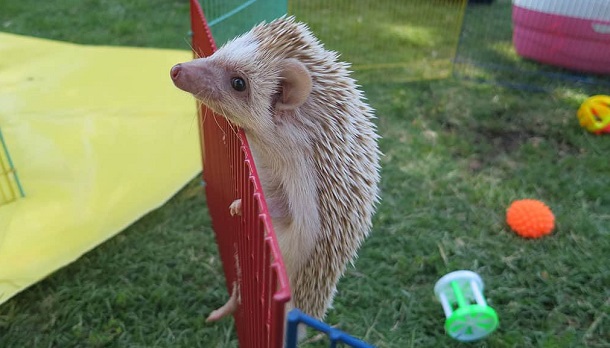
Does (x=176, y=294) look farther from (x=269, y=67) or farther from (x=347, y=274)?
(x=269, y=67)

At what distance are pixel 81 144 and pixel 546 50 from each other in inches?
150

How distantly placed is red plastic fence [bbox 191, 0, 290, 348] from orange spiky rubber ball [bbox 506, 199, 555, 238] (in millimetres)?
1595

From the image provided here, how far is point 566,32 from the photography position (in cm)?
448

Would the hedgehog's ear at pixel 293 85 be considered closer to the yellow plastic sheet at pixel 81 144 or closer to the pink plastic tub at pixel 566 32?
the yellow plastic sheet at pixel 81 144

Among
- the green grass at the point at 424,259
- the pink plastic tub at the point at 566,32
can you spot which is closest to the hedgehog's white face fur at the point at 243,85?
the green grass at the point at 424,259

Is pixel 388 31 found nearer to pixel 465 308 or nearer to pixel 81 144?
pixel 81 144

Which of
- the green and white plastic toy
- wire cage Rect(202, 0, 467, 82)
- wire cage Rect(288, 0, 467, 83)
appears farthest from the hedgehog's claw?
wire cage Rect(288, 0, 467, 83)

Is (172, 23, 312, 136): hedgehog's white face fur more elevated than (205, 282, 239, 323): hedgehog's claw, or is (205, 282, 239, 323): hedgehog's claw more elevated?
(172, 23, 312, 136): hedgehog's white face fur

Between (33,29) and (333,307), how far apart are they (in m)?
4.03

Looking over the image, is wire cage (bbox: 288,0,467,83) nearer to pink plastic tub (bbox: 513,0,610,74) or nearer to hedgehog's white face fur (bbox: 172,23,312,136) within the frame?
pink plastic tub (bbox: 513,0,610,74)

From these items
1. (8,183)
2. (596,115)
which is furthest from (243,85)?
(596,115)

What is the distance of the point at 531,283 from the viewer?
2656 millimetres

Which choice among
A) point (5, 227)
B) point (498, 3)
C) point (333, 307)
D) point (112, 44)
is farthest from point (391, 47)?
point (5, 227)

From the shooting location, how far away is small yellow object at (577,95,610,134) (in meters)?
3.80
